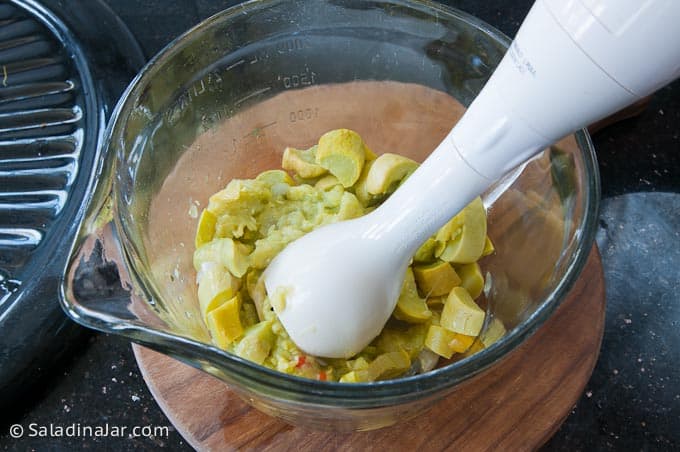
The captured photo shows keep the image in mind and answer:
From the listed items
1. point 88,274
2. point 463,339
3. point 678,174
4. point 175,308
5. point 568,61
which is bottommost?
point 678,174

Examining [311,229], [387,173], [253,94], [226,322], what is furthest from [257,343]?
[253,94]

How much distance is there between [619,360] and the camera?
3.84 ft

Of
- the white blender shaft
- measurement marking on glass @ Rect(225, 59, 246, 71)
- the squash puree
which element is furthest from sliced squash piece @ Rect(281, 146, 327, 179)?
the white blender shaft

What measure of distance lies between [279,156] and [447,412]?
465mm

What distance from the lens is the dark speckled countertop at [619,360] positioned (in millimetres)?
1112

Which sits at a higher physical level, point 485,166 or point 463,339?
point 485,166

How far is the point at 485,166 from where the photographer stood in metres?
0.72

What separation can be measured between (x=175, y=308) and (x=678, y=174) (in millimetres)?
982

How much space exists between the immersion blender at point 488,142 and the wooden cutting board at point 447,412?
14 cm

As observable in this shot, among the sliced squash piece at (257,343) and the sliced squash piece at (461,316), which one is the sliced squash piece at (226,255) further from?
the sliced squash piece at (461,316)

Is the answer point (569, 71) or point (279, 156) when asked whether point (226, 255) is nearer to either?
point (279, 156)

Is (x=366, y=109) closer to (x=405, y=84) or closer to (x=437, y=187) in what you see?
(x=405, y=84)

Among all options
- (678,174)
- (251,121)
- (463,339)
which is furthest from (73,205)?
(678,174)

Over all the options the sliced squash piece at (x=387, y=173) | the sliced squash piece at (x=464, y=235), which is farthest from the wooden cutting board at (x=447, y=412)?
the sliced squash piece at (x=387, y=173)
